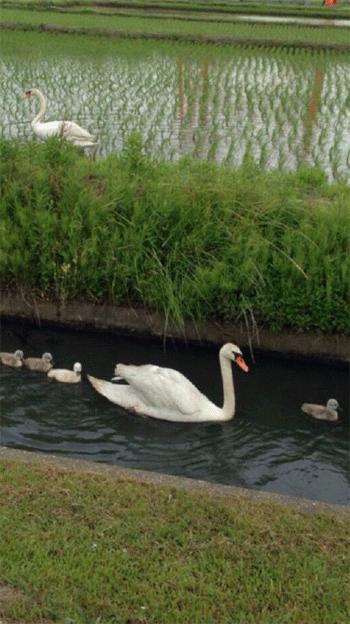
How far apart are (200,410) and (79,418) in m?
0.87

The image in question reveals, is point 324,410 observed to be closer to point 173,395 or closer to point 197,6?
point 173,395

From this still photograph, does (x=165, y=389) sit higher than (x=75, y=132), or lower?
lower

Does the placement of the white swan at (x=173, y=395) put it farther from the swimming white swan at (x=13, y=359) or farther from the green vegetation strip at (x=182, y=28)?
the green vegetation strip at (x=182, y=28)

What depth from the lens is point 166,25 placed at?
26.7 metres

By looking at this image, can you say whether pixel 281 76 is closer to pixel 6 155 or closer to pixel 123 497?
pixel 6 155

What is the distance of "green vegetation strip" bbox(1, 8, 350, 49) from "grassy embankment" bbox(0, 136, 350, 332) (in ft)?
53.6

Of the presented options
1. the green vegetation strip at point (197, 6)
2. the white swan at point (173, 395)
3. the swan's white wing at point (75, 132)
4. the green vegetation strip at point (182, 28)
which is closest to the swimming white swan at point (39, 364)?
the white swan at point (173, 395)

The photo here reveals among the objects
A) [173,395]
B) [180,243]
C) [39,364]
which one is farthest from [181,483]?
[180,243]

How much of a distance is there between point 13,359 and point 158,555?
3.36m

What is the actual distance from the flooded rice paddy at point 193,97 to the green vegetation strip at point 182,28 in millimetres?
799

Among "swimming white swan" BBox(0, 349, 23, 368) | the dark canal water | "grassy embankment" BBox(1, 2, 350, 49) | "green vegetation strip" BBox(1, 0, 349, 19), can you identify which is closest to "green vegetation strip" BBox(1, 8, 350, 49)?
"grassy embankment" BBox(1, 2, 350, 49)

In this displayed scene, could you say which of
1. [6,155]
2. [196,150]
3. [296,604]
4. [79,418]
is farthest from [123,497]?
[196,150]

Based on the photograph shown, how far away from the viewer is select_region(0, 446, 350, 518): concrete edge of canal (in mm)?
4711

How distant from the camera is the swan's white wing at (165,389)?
651 cm
